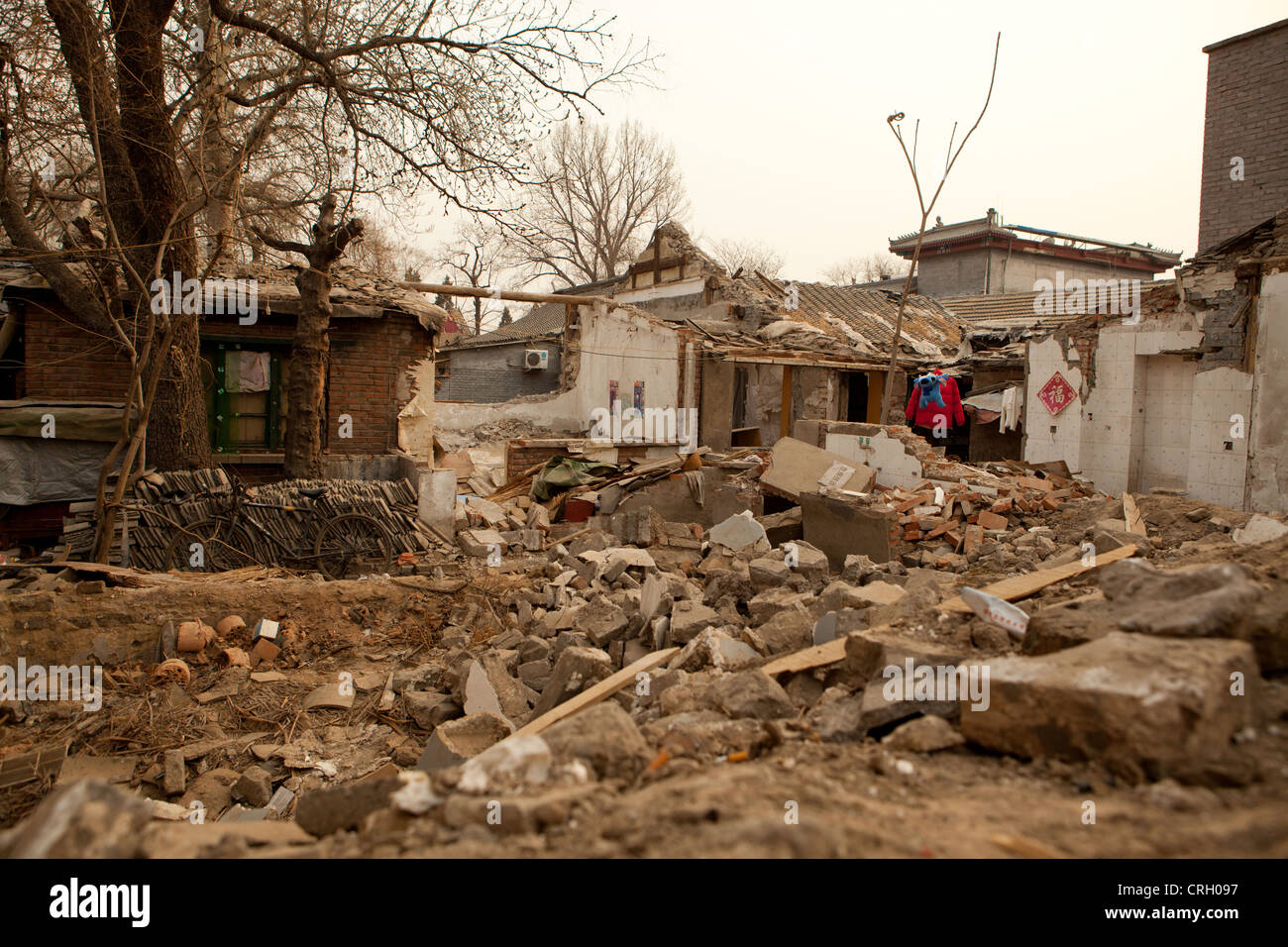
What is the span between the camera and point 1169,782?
213 centimetres

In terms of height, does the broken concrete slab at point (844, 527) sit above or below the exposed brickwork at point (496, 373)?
below

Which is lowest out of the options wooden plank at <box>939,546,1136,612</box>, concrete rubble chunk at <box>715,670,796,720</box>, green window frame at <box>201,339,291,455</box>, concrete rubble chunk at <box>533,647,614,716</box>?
concrete rubble chunk at <box>533,647,614,716</box>

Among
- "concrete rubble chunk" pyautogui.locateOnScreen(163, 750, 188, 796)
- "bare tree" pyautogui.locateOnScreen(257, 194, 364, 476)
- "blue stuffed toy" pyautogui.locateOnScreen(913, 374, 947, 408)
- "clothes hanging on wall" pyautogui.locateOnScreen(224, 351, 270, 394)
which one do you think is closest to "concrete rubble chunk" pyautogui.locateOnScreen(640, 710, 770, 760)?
"concrete rubble chunk" pyautogui.locateOnScreen(163, 750, 188, 796)

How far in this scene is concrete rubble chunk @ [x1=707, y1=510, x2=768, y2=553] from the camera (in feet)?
28.4

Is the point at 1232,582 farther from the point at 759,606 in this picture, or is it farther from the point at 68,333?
A: the point at 68,333

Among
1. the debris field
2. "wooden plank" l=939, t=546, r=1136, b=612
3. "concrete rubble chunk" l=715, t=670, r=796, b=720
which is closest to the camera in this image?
the debris field

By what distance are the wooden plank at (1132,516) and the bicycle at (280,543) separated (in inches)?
305

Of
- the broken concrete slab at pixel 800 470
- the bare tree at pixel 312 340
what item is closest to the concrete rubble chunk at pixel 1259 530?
the broken concrete slab at pixel 800 470

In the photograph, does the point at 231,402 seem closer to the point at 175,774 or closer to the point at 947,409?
the point at 175,774

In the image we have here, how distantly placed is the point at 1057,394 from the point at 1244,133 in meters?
8.27

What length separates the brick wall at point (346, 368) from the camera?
35.9 feet

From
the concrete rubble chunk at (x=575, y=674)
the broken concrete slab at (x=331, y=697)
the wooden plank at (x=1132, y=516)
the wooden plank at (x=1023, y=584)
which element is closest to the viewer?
the wooden plank at (x=1023, y=584)

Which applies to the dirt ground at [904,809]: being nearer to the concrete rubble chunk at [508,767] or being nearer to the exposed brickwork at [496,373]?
the concrete rubble chunk at [508,767]

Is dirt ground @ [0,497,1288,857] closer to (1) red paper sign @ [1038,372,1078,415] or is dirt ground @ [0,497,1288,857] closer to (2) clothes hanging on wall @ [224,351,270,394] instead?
(2) clothes hanging on wall @ [224,351,270,394]
